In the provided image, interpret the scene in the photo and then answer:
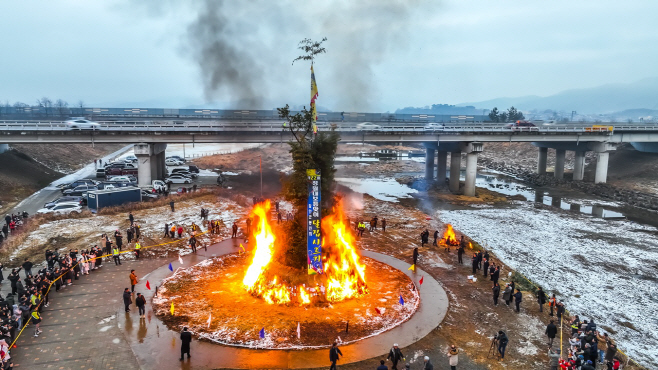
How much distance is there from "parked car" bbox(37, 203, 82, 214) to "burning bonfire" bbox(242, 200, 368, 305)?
25109 mm

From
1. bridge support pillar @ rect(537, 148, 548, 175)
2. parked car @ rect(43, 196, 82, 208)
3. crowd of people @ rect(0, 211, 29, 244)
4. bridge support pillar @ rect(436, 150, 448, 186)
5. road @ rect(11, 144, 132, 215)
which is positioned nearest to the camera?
crowd of people @ rect(0, 211, 29, 244)

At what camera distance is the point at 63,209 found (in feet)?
127

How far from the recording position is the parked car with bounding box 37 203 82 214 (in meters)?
38.2

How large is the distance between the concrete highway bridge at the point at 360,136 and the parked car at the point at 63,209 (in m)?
12.0

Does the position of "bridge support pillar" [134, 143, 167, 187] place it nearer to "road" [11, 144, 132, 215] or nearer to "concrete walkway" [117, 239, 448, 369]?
"road" [11, 144, 132, 215]

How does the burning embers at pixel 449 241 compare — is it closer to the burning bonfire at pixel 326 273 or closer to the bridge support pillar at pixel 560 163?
the burning bonfire at pixel 326 273

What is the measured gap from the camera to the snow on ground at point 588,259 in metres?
20.9

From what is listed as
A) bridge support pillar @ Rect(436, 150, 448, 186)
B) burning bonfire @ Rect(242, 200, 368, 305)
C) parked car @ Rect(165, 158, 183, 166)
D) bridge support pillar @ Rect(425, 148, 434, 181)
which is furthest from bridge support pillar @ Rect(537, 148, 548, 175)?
parked car @ Rect(165, 158, 183, 166)

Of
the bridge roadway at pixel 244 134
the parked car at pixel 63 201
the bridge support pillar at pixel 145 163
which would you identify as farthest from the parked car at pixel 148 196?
the bridge roadway at pixel 244 134

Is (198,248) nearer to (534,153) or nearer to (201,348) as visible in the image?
(201,348)

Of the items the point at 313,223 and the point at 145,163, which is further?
the point at 145,163

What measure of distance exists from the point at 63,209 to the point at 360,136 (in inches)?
1360

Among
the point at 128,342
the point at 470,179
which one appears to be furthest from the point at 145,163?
the point at 470,179

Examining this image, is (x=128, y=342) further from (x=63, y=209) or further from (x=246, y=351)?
(x=63, y=209)
